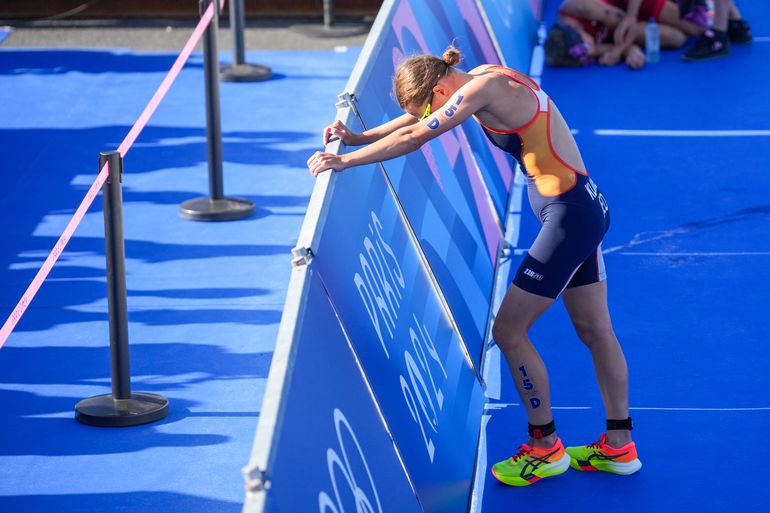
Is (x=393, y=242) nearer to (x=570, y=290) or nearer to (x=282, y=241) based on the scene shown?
(x=570, y=290)

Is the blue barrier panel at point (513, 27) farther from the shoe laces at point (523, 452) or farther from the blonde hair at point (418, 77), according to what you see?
the shoe laces at point (523, 452)

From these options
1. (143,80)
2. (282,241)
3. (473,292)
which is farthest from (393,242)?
(143,80)

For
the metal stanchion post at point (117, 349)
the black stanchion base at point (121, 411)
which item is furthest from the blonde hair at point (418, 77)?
the black stanchion base at point (121, 411)

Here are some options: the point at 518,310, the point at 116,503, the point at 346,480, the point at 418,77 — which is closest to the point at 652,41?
the point at 518,310

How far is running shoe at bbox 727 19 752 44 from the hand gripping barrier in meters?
7.12

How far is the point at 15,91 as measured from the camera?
488 inches

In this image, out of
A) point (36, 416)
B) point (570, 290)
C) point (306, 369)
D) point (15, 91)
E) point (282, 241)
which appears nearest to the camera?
point (306, 369)

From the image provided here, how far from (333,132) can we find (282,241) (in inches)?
145

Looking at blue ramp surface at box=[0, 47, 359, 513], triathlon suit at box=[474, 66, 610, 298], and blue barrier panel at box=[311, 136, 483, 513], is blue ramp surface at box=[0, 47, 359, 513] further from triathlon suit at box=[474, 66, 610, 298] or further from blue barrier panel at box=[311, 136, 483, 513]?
triathlon suit at box=[474, 66, 610, 298]

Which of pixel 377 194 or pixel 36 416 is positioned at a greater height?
pixel 377 194

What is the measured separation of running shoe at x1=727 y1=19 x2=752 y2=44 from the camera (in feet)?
44.3

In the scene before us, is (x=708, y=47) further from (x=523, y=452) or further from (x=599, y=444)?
(x=523, y=452)

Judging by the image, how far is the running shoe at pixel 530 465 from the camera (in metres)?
5.24

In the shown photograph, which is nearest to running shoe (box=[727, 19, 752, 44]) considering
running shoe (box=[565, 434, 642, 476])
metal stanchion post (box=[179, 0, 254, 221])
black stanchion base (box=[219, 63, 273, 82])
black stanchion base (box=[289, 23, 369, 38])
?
black stanchion base (box=[289, 23, 369, 38])
